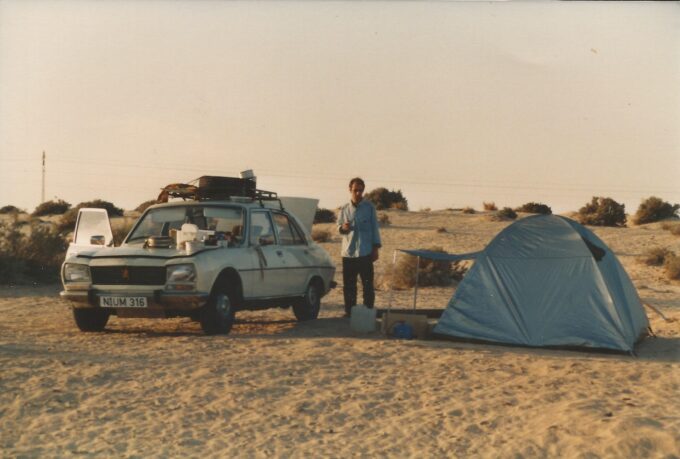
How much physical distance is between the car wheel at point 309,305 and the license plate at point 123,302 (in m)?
2.90

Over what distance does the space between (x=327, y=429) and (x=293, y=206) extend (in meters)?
8.88

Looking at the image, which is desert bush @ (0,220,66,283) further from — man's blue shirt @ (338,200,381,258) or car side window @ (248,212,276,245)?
man's blue shirt @ (338,200,381,258)

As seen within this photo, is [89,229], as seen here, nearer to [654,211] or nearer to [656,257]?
[656,257]

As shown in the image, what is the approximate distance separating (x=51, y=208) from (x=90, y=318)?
1490 inches

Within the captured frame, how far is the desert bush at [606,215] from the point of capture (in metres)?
38.0

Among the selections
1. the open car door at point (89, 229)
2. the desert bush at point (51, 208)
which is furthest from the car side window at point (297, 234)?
the desert bush at point (51, 208)

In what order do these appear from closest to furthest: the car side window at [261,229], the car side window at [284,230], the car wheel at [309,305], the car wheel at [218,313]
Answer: the car wheel at [218,313]
the car side window at [261,229]
the car side window at [284,230]
the car wheel at [309,305]

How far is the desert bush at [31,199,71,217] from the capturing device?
47469 mm

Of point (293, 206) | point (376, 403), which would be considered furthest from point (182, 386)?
point (293, 206)

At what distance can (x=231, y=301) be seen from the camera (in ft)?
37.4

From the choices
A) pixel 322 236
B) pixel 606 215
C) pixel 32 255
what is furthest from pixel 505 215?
pixel 32 255

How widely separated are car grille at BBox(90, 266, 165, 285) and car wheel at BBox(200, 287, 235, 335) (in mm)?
653

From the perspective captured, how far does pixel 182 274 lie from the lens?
35.2 ft

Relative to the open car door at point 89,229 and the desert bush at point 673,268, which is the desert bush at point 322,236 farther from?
the open car door at point 89,229
